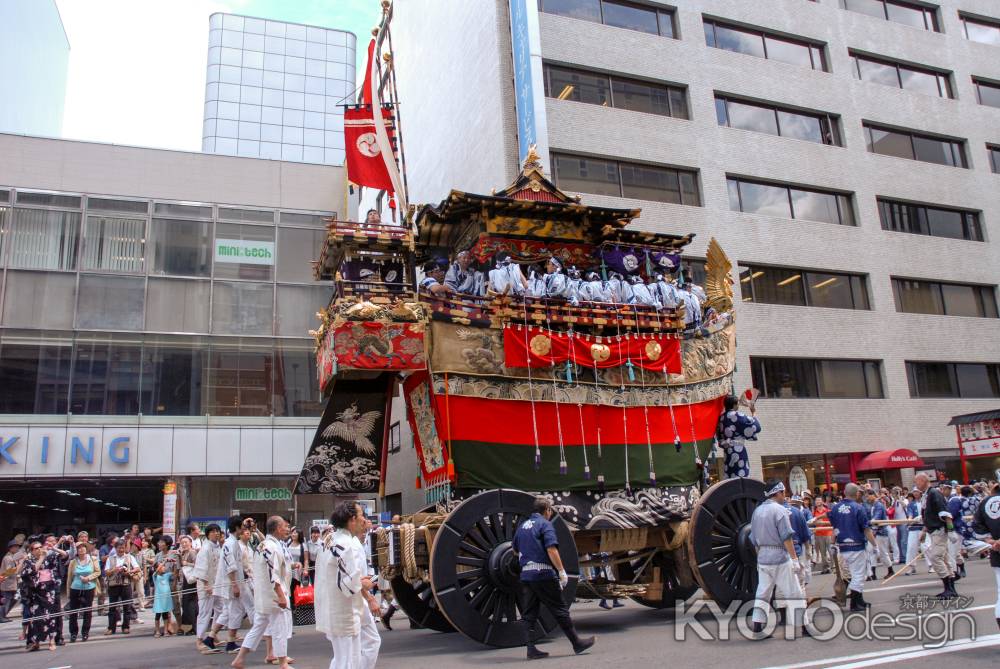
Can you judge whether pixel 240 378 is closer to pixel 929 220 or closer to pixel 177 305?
pixel 177 305

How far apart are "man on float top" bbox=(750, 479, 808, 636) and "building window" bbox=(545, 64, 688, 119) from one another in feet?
57.2

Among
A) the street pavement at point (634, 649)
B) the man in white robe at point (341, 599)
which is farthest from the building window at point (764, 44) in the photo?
the man in white robe at point (341, 599)

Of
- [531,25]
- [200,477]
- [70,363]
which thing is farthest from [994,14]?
[70,363]

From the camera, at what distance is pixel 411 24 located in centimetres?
3225

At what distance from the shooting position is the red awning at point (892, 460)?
80.9 feet

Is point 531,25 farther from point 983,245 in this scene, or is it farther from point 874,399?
point 983,245

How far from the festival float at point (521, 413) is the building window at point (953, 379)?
18.5m

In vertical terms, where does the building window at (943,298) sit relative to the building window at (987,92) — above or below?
below

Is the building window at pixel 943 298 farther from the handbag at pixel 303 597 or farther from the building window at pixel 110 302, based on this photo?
the building window at pixel 110 302

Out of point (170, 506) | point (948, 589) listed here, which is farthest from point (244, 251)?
point (948, 589)

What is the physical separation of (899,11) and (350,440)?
3086cm

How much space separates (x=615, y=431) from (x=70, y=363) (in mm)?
21204

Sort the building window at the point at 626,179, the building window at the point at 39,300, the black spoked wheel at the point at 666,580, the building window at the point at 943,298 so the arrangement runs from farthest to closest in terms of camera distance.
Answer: the building window at the point at 943,298
the building window at the point at 39,300
the building window at the point at 626,179
the black spoked wheel at the point at 666,580

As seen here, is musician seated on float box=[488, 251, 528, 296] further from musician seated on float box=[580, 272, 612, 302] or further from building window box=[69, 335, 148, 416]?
building window box=[69, 335, 148, 416]
